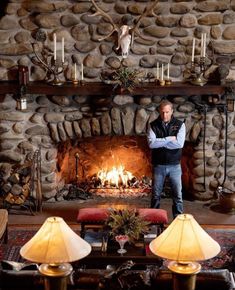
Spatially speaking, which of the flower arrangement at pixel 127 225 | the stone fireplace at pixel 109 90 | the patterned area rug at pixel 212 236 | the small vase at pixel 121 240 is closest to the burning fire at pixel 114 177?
the stone fireplace at pixel 109 90

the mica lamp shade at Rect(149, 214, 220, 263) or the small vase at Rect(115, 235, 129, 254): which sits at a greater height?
the mica lamp shade at Rect(149, 214, 220, 263)

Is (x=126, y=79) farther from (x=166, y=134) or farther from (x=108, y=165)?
(x=108, y=165)

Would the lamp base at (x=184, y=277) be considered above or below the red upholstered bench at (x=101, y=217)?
above

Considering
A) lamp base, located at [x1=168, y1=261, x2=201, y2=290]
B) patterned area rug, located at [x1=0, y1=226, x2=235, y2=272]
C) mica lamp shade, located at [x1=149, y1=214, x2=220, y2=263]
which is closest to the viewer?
lamp base, located at [x1=168, y1=261, x2=201, y2=290]

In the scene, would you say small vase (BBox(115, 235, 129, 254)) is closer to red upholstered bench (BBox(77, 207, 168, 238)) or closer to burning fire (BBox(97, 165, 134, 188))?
red upholstered bench (BBox(77, 207, 168, 238))

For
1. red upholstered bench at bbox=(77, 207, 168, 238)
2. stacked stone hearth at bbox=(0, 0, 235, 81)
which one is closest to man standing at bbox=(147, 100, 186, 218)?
→ red upholstered bench at bbox=(77, 207, 168, 238)

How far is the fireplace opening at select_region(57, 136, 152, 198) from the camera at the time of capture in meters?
7.73

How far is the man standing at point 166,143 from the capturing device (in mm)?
6391

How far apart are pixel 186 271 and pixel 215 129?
4.37 meters

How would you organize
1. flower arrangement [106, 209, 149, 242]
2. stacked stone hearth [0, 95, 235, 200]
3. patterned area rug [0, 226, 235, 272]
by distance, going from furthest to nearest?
stacked stone hearth [0, 95, 235, 200] → patterned area rug [0, 226, 235, 272] → flower arrangement [106, 209, 149, 242]

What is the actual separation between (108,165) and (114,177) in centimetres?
17

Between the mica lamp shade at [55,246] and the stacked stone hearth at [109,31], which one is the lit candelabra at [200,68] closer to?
the stacked stone hearth at [109,31]

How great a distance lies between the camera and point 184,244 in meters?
3.27

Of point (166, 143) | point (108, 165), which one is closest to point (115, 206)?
point (108, 165)
